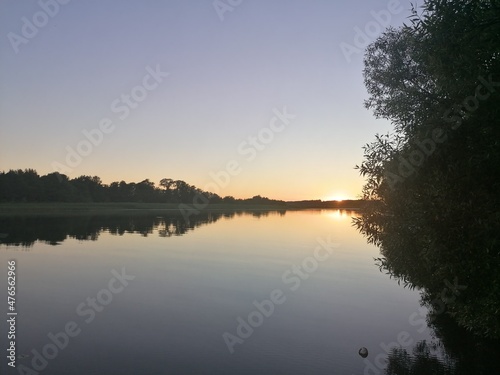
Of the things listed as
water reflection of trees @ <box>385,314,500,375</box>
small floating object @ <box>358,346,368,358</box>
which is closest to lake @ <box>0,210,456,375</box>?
small floating object @ <box>358,346,368,358</box>

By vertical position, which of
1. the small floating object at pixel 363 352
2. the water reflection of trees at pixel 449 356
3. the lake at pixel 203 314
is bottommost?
the water reflection of trees at pixel 449 356

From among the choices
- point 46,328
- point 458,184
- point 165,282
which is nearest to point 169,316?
point 46,328

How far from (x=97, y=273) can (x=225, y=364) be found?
24.5 m

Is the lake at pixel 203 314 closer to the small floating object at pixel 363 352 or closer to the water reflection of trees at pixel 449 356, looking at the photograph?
the small floating object at pixel 363 352

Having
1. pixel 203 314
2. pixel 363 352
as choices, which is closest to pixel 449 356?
pixel 363 352

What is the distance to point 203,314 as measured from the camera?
88.6ft

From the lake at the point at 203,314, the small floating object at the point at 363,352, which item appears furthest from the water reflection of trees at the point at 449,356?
the small floating object at the point at 363,352

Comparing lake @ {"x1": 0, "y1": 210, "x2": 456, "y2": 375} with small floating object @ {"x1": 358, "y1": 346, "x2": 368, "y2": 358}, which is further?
small floating object @ {"x1": 358, "y1": 346, "x2": 368, "y2": 358}

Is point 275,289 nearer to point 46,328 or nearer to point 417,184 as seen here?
point 46,328

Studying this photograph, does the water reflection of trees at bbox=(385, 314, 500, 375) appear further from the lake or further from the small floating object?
the small floating object

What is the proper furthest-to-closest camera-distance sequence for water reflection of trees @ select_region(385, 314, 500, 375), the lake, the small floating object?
the small floating object → the lake → water reflection of trees @ select_region(385, 314, 500, 375)

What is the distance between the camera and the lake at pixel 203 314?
1930 centimetres

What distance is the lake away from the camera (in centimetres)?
1930

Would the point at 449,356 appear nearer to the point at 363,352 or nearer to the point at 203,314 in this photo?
the point at 363,352
